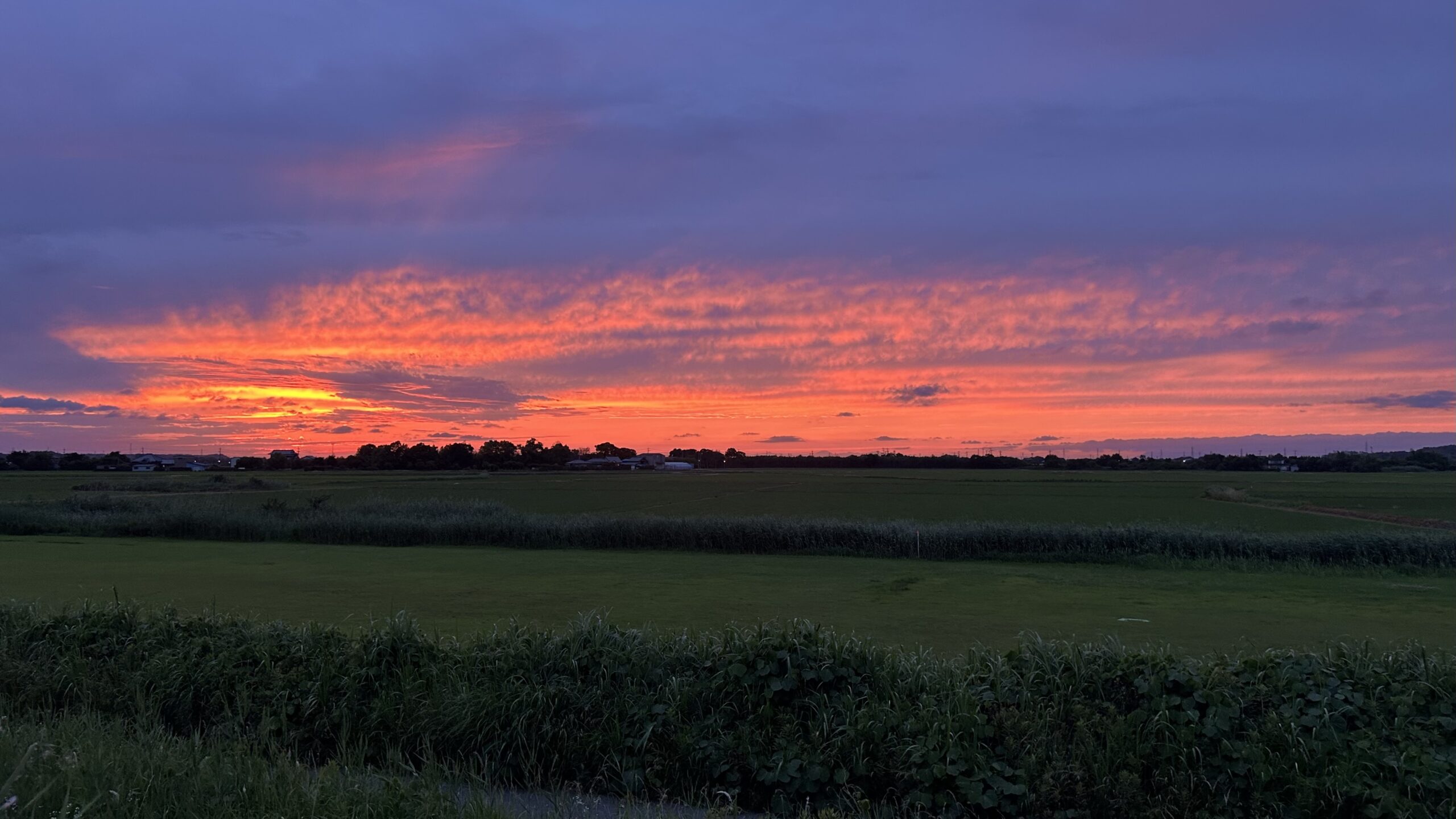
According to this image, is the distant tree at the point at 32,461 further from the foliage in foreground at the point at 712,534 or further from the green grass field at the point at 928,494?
the foliage in foreground at the point at 712,534

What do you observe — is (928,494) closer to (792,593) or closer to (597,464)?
(792,593)

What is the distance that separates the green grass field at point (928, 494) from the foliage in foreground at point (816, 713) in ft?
69.4

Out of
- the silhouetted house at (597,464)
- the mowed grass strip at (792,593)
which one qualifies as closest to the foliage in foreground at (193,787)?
the mowed grass strip at (792,593)

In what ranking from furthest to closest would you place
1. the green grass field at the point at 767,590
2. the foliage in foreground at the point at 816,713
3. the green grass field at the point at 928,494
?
the green grass field at the point at 928,494 → the green grass field at the point at 767,590 → the foliage in foreground at the point at 816,713

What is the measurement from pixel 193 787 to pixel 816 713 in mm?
3865

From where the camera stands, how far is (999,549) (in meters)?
23.4

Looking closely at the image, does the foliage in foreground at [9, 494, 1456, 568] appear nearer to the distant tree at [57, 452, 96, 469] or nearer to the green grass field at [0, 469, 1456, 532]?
the green grass field at [0, 469, 1456, 532]

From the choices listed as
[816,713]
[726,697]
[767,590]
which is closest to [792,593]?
[767,590]

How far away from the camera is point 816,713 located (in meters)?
6.40

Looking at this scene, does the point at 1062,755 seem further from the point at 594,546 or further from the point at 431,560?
the point at 594,546

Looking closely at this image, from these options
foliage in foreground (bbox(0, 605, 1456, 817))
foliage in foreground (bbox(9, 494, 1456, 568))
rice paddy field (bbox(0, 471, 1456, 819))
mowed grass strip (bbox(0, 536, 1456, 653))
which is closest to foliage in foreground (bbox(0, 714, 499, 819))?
rice paddy field (bbox(0, 471, 1456, 819))

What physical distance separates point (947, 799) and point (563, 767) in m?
2.77

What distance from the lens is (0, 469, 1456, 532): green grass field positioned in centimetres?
3772

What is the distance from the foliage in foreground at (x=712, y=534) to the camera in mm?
21156
